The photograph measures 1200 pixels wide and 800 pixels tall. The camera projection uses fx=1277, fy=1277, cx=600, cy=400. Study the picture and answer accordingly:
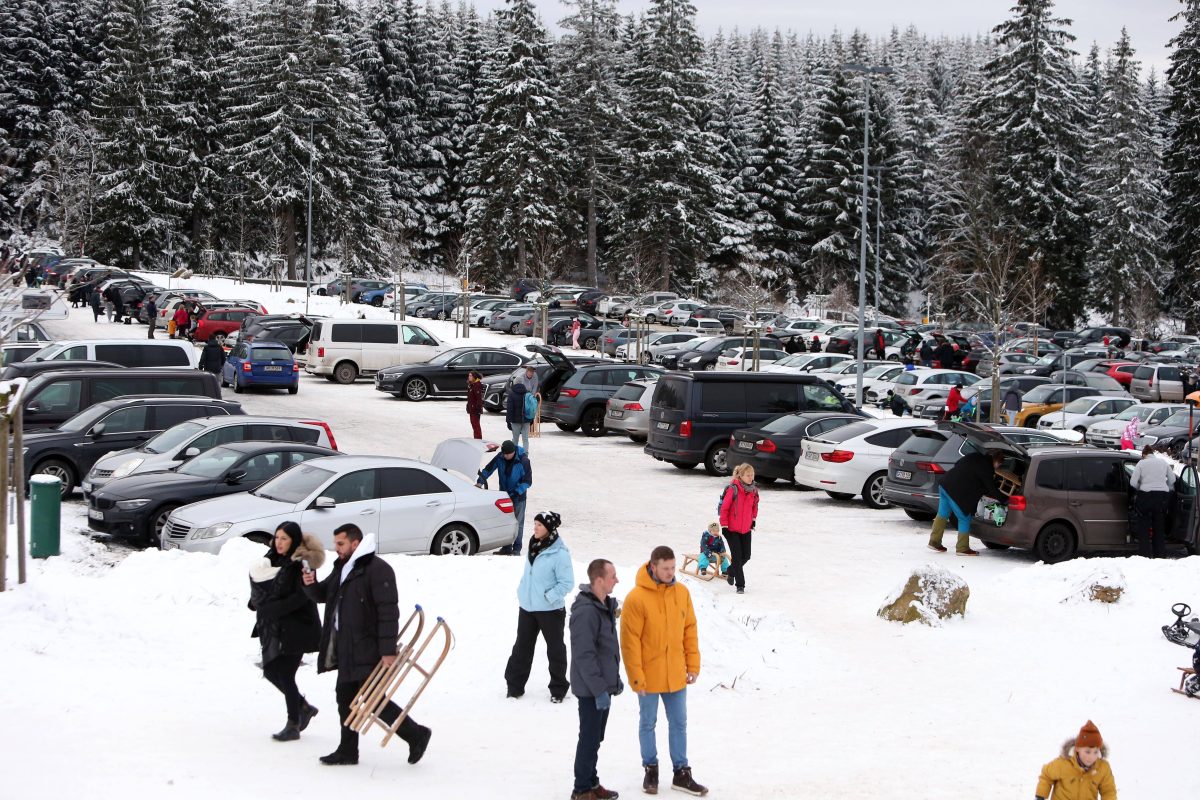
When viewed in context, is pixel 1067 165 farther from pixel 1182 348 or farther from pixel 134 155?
pixel 134 155

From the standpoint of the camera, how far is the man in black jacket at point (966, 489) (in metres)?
17.2

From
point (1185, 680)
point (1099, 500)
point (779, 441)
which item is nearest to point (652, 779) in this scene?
point (1185, 680)

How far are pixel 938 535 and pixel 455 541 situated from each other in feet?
22.3

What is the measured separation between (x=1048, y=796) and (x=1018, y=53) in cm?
7048

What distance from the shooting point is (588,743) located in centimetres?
772

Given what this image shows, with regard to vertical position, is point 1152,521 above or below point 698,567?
above

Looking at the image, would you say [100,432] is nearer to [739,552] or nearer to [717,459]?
[739,552]

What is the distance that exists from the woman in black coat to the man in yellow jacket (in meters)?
2.05

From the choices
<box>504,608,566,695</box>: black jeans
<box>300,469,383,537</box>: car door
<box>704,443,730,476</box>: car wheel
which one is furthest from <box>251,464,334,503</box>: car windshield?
<box>704,443,730,476</box>: car wheel

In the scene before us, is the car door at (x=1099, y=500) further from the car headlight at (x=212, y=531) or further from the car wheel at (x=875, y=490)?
the car headlight at (x=212, y=531)

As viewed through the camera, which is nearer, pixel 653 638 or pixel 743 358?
pixel 653 638

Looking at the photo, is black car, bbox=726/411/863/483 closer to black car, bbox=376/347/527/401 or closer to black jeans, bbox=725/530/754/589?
black jeans, bbox=725/530/754/589


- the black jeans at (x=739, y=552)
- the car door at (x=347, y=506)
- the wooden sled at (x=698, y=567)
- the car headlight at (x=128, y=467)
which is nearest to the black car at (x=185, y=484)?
the car headlight at (x=128, y=467)

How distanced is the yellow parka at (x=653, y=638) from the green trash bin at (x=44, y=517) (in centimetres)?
870
